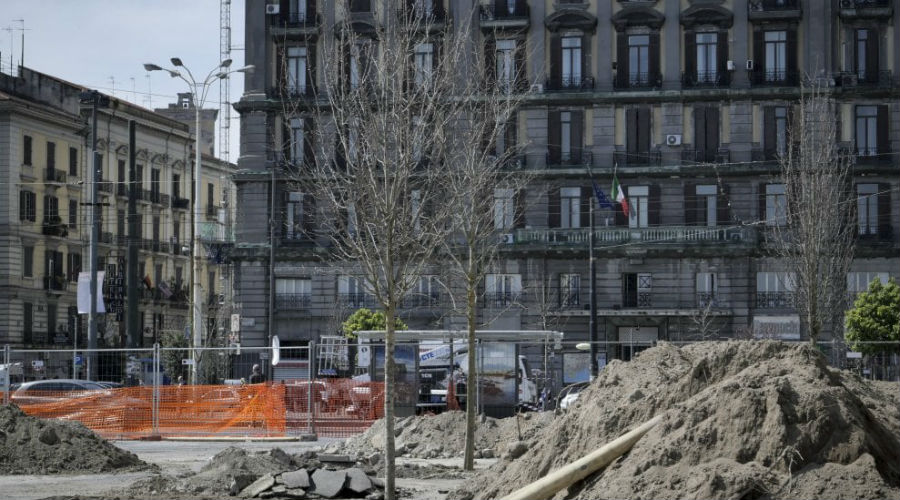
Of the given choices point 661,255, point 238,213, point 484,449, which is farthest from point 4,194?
point 484,449

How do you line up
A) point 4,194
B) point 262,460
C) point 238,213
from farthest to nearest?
point 4,194
point 238,213
point 262,460

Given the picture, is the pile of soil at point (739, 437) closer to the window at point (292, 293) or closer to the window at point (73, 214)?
the window at point (292, 293)

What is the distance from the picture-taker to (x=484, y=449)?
89.1 feet

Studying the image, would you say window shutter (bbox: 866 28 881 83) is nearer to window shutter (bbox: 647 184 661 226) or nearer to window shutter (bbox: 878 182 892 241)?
window shutter (bbox: 878 182 892 241)

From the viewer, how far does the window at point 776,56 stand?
5903 centimetres

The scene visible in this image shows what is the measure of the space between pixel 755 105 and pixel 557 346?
22924mm

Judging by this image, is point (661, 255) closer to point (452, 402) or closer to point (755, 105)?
point (755, 105)

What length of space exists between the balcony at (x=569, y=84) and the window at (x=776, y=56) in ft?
23.3

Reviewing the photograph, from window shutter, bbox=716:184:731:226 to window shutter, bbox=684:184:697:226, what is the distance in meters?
0.91

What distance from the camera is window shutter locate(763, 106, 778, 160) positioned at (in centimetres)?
5872

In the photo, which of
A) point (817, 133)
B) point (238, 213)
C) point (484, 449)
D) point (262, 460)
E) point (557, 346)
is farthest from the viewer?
→ point (238, 213)

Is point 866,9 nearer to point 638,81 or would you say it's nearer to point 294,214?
point 638,81

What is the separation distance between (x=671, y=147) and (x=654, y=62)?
355 centimetres

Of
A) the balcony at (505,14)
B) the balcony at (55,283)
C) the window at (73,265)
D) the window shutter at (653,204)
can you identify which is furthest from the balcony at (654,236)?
the window at (73,265)
